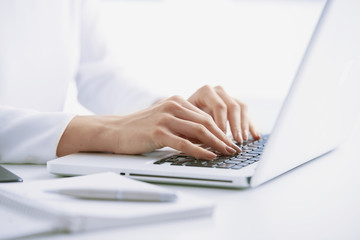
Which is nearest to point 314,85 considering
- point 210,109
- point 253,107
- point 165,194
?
point 165,194

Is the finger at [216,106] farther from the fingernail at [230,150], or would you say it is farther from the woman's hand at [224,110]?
the fingernail at [230,150]

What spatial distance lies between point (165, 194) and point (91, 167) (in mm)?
244

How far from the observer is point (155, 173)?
2.50 feet

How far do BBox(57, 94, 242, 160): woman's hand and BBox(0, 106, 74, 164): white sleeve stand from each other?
0.02 m

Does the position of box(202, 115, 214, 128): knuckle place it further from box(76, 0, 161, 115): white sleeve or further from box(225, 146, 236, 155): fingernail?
box(76, 0, 161, 115): white sleeve

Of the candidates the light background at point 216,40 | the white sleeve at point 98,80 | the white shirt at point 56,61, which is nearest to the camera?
the white shirt at point 56,61

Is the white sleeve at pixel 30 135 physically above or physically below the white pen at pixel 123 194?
below

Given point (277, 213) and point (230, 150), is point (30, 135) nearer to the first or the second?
point (230, 150)

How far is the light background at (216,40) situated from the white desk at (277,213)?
2287mm

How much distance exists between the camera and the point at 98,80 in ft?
5.35

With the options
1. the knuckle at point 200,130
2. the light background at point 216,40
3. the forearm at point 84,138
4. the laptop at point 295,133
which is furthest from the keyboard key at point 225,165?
the light background at point 216,40

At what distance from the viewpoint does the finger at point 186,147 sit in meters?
0.84

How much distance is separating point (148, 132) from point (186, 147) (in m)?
0.09

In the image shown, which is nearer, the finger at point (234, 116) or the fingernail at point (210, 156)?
the fingernail at point (210, 156)
